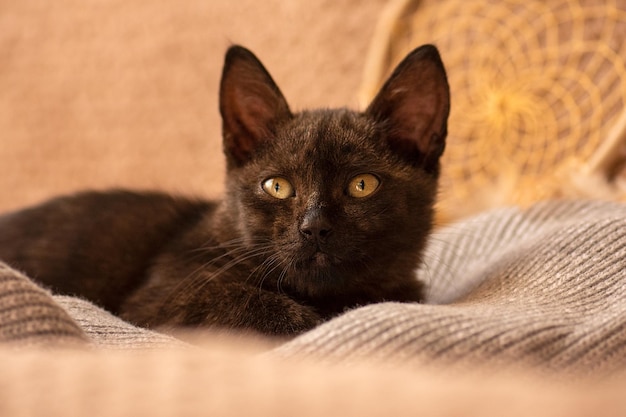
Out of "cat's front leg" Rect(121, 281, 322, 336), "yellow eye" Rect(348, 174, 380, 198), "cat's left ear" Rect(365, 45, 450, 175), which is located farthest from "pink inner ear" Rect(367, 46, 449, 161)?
"cat's front leg" Rect(121, 281, 322, 336)

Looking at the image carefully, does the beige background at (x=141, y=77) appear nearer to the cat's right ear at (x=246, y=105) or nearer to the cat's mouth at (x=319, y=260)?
the cat's right ear at (x=246, y=105)

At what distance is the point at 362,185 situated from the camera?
41.9 inches

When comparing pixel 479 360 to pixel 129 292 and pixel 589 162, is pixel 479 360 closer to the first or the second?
pixel 129 292

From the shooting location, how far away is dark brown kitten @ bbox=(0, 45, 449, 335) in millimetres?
1021

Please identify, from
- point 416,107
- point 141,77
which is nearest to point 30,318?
point 416,107

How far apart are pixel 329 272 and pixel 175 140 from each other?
1.24 meters

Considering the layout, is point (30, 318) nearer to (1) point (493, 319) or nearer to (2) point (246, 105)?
(1) point (493, 319)

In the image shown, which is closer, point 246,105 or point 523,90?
point 246,105

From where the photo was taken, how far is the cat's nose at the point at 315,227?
98 centimetres

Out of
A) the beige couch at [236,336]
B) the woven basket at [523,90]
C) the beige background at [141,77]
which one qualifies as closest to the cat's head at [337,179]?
the beige couch at [236,336]

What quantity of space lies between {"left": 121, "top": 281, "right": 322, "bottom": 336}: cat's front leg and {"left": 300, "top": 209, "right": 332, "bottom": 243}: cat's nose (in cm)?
11

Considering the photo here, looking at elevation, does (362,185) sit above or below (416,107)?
below

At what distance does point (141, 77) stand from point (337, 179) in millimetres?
1309

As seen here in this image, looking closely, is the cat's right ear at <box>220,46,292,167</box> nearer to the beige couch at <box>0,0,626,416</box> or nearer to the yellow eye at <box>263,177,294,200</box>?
the yellow eye at <box>263,177,294,200</box>
